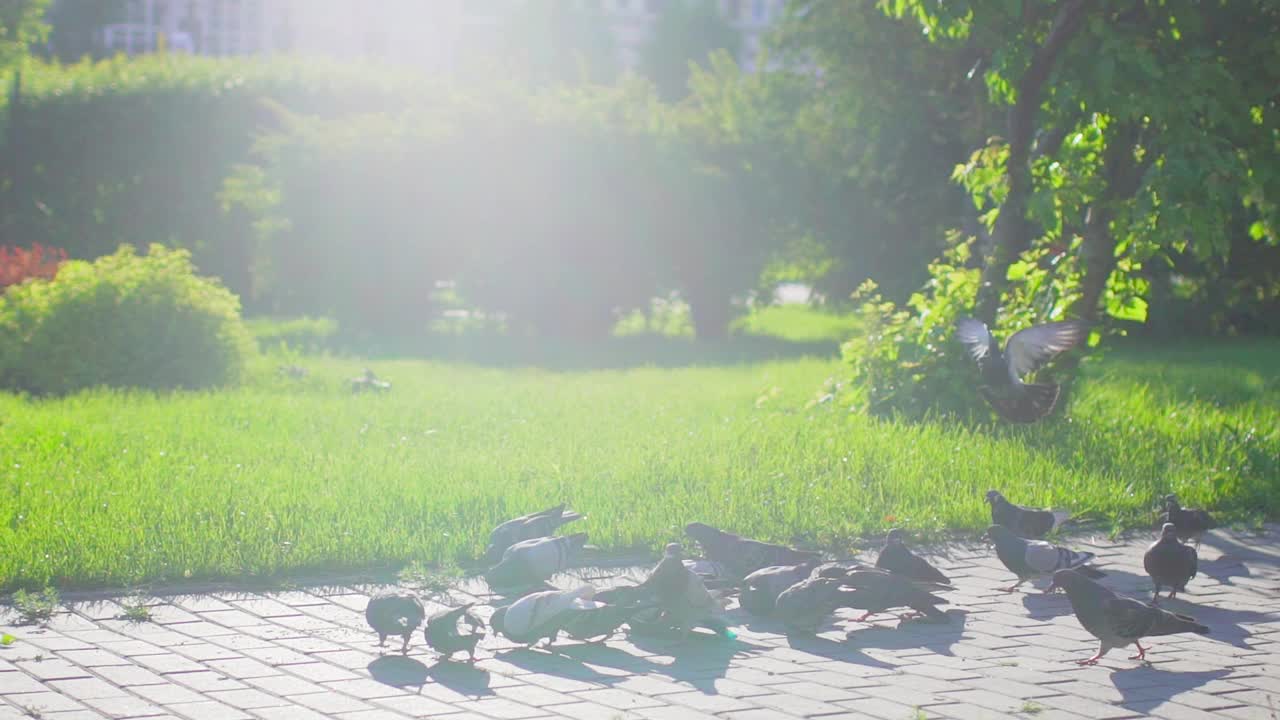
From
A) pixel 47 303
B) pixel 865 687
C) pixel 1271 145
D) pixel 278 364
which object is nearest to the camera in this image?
pixel 865 687

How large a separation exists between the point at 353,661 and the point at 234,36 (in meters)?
112

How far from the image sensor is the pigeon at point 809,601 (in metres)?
5.70

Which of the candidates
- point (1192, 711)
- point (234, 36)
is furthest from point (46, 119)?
point (234, 36)

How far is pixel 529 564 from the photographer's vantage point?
20.2ft

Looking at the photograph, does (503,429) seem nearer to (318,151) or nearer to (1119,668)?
(1119,668)

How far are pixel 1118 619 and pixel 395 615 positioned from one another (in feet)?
9.42

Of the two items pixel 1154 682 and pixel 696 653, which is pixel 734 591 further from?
pixel 1154 682

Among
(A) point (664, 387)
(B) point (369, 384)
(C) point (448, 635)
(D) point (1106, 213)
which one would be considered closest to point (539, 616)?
(C) point (448, 635)

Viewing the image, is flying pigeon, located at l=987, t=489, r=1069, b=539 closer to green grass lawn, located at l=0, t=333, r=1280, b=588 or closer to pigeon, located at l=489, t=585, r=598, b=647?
green grass lawn, located at l=0, t=333, r=1280, b=588

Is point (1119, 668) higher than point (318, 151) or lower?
lower

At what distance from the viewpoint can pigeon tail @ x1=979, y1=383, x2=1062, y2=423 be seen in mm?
9422

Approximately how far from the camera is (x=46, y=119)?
26.1 m

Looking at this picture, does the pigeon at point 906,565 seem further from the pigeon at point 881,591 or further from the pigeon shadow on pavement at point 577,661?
the pigeon shadow on pavement at point 577,661

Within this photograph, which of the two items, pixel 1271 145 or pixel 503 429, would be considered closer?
pixel 1271 145
